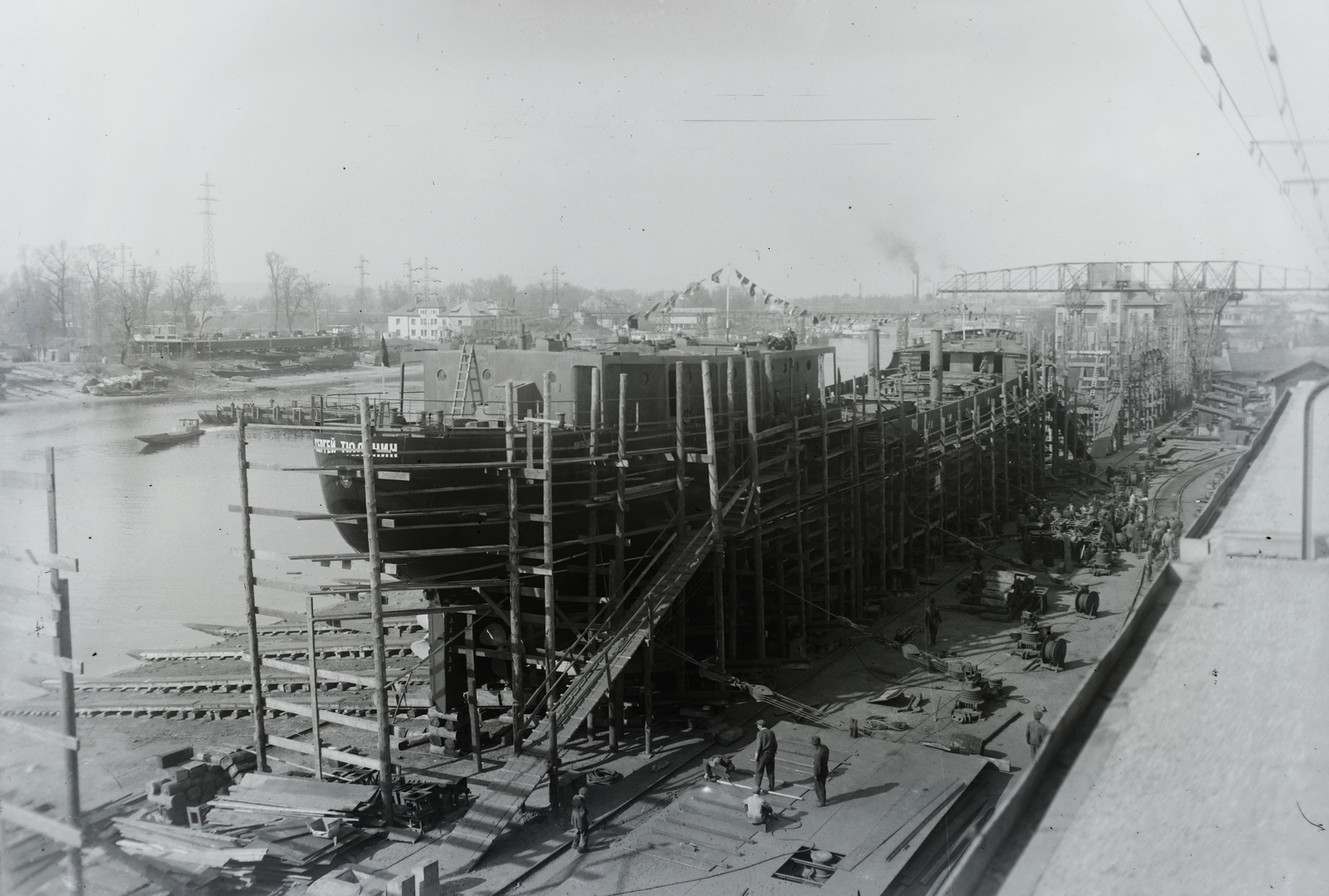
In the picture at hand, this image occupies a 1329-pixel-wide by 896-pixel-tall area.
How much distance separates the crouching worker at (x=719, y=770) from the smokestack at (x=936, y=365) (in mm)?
23531

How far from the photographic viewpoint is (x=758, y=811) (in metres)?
14.3

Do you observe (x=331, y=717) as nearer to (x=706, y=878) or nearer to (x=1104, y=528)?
(x=706, y=878)

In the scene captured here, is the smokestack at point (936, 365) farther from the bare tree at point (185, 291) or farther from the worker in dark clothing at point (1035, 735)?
the bare tree at point (185, 291)

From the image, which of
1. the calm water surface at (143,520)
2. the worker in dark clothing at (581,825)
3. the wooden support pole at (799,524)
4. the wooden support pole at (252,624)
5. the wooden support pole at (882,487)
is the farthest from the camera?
the calm water surface at (143,520)

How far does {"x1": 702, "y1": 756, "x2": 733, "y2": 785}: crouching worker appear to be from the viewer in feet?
51.7


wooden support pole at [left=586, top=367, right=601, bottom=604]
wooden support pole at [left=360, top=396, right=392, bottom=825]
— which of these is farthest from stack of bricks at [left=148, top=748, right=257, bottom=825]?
wooden support pole at [left=586, top=367, right=601, bottom=604]

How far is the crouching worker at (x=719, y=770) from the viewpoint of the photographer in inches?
620

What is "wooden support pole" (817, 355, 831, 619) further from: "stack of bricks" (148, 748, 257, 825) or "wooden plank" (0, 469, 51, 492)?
"wooden plank" (0, 469, 51, 492)

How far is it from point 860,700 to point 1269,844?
12.8 m

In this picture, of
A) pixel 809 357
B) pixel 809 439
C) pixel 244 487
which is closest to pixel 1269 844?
pixel 244 487

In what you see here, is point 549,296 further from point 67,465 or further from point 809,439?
point 809,439

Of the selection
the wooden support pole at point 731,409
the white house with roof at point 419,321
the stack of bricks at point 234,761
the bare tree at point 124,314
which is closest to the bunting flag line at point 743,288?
the wooden support pole at point 731,409

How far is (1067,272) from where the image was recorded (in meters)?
82.4

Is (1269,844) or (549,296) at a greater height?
(549,296)
